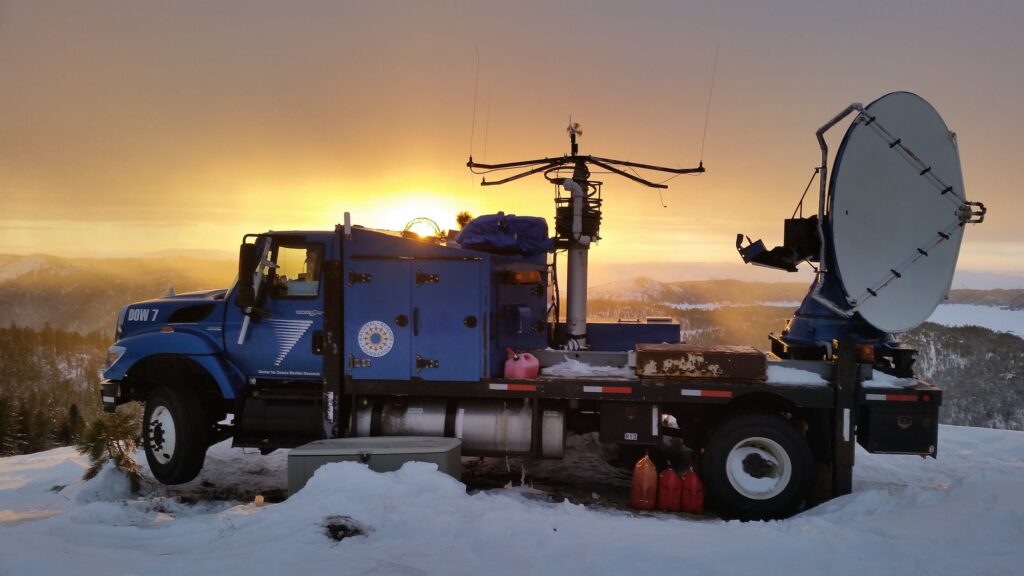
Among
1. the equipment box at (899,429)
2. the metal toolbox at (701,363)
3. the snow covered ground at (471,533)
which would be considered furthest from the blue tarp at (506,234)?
the equipment box at (899,429)

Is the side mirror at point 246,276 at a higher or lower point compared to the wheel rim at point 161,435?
higher

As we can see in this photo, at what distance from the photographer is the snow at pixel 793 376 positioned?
273 inches

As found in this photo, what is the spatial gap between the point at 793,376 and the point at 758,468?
1102 millimetres

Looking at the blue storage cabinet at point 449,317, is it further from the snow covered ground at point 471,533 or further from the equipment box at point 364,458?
the snow covered ground at point 471,533

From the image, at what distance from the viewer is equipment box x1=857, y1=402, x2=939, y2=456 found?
670 cm

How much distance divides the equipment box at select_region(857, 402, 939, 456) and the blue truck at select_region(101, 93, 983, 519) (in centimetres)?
2

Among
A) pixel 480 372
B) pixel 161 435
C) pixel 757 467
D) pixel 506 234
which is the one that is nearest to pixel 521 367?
pixel 480 372

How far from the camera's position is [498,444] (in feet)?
24.3

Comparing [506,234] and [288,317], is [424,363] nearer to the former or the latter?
[288,317]

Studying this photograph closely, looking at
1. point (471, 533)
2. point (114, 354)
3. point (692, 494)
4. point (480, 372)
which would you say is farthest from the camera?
point (114, 354)

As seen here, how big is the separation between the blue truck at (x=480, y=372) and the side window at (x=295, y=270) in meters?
0.02

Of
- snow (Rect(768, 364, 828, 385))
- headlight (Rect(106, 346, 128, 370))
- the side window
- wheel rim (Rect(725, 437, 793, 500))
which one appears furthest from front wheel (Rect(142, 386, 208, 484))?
snow (Rect(768, 364, 828, 385))

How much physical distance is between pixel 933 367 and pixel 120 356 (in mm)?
58462

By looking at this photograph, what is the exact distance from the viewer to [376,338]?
294 inches
